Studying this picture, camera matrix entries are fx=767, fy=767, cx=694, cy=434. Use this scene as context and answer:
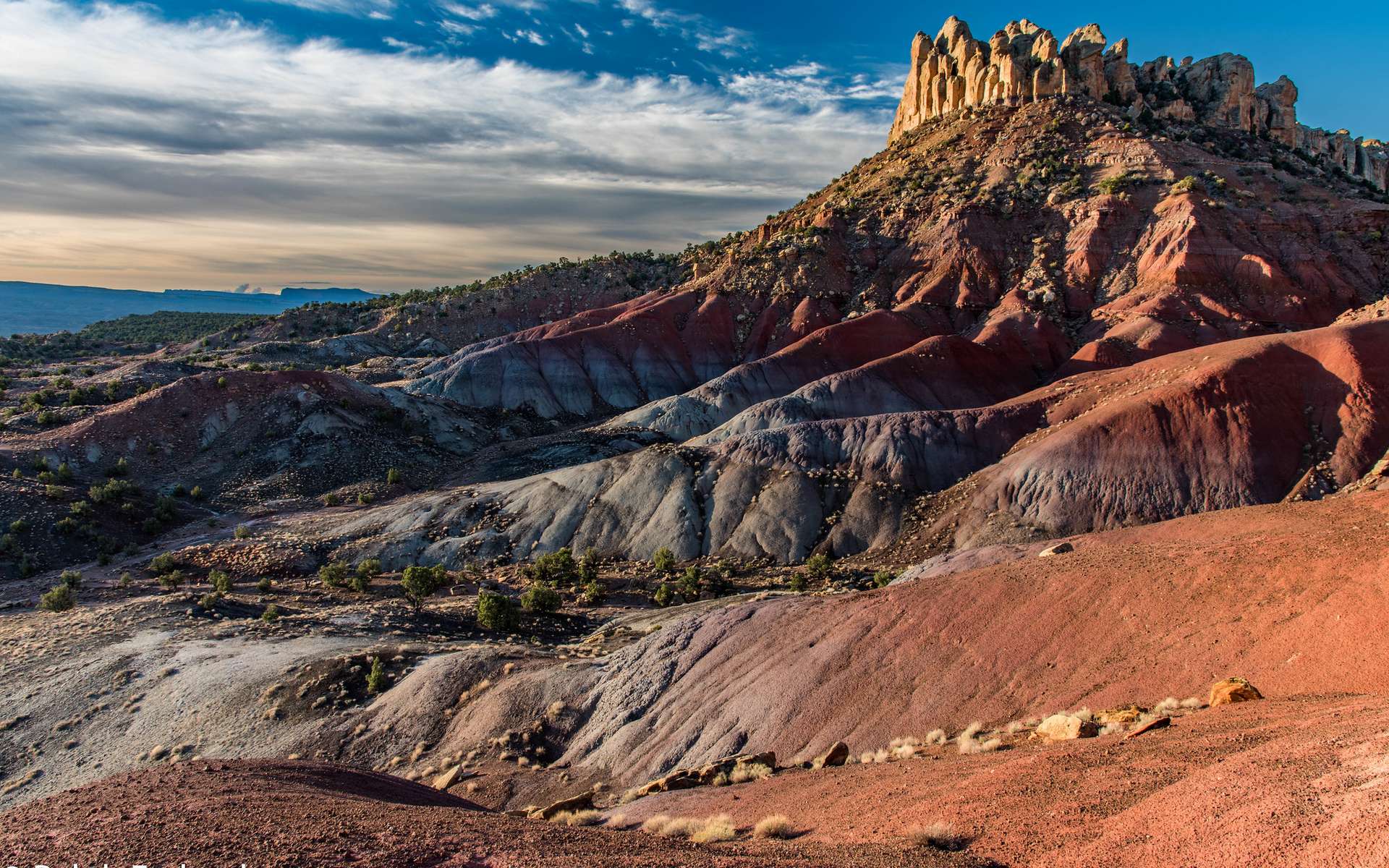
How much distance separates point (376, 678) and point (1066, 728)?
18946 mm

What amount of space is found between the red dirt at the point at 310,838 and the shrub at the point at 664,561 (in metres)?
24.6

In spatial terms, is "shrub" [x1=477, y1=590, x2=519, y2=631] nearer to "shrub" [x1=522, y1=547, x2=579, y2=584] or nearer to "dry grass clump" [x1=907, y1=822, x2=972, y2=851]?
"shrub" [x1=522, y1=547, x2=579, y2=584]

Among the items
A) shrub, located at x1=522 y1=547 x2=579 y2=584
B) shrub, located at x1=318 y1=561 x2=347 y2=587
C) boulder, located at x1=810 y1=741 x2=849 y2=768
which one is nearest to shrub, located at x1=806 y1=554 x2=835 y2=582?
shrub, located at x1=522 y1=547 x2=579 y2=584

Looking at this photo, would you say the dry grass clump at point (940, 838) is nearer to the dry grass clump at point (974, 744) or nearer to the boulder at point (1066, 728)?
the dry grass clump at point (974, 744)

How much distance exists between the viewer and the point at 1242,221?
61.4 m

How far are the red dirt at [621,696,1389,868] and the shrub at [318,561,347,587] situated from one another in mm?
26047

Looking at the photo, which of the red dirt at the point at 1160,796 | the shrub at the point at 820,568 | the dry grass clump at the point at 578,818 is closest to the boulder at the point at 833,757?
the red dirt at the point at 1160,796

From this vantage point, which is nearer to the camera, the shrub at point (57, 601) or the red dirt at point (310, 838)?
the red dirt at point (310, 838)

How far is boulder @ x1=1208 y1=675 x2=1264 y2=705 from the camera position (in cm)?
1323

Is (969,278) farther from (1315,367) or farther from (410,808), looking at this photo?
(410,808)

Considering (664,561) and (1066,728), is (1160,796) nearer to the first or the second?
(1066,728)

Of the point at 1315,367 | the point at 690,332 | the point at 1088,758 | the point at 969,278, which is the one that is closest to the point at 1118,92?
the point at 969,278

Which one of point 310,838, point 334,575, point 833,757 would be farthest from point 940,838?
point 334,575

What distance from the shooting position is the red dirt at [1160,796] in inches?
309
